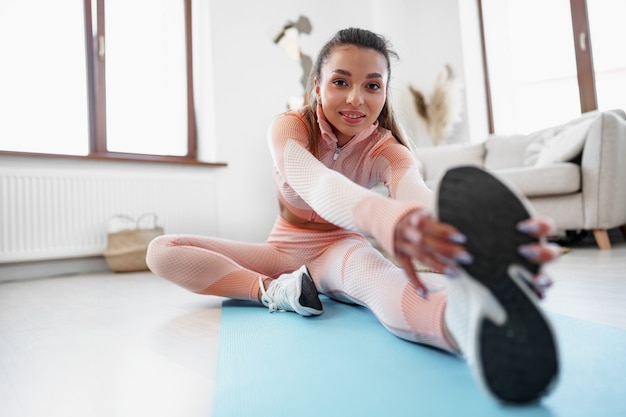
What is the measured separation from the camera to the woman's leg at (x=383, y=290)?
1.99 ft

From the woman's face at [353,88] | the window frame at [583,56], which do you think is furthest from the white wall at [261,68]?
the woman's face at [353,88]

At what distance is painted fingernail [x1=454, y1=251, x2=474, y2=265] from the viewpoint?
41 cm

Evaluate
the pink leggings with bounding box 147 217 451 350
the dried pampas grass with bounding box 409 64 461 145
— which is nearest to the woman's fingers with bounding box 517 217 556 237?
the pink leggings with bounding box 147 217 451 350

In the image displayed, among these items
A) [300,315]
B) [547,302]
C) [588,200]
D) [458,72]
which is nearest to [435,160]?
[458,72]

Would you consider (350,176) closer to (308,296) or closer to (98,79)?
(308,296)

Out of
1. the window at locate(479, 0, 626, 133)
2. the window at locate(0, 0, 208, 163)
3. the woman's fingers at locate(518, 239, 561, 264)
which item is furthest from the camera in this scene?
the window at locate(479, 0, 626, 133)

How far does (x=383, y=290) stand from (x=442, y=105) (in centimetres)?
336

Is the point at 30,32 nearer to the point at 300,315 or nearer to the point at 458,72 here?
the point at 300,315

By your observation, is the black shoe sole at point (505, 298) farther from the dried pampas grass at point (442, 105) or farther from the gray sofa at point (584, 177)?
the dried pampas grass at point (442, 105)

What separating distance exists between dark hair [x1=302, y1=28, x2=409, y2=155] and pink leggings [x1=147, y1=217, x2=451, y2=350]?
0.27m

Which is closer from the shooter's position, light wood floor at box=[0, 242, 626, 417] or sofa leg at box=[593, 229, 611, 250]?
light wood floor at box=[0, 242, 626, 417]

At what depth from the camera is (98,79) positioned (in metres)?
2.65

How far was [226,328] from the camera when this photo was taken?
874mm

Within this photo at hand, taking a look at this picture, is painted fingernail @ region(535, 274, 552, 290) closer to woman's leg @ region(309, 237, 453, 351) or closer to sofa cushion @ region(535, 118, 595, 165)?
woman's leg @ region(309, 237, 453, 351)
